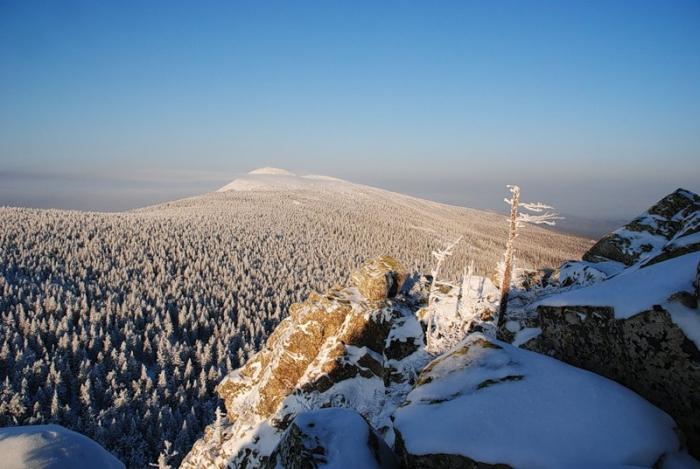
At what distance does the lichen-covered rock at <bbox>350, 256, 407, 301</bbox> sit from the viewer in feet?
86.4

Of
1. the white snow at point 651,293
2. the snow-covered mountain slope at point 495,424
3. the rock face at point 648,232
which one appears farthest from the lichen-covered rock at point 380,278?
the white snow at point 651,293

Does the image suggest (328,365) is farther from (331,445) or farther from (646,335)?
(646,335)

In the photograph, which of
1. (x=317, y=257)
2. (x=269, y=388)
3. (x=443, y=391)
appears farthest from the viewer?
(x=317, y=257)

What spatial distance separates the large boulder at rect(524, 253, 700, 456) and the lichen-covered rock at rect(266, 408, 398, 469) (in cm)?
505

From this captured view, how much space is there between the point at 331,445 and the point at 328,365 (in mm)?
15389

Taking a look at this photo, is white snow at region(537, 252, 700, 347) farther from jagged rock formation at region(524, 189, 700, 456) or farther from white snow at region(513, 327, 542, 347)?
white snow at region(513, 327, 542, 347)

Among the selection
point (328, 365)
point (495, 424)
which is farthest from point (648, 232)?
Result: point (495, 424)

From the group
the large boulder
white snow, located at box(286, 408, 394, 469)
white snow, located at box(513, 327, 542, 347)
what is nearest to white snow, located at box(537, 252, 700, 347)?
the large boulder

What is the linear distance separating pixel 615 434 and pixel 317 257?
5988 inches

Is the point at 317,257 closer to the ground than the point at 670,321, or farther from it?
closer to the ground

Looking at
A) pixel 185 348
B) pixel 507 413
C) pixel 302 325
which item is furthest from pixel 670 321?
pixel 185 348

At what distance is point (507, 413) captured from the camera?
6.07 m

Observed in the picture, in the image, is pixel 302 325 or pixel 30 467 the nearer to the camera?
pixel 30 467

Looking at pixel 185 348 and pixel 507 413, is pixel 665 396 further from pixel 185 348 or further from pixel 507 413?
pixel 185 348
